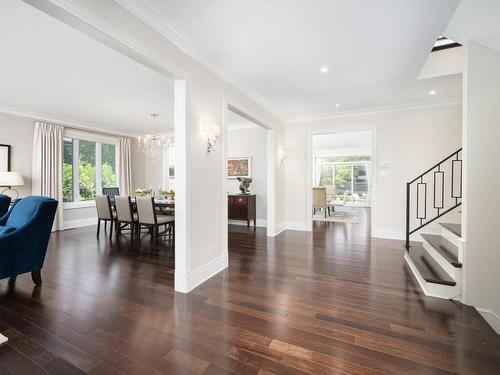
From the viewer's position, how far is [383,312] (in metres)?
2.18

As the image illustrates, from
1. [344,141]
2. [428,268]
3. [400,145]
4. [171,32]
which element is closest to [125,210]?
[171,32]

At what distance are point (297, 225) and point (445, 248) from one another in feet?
10.2

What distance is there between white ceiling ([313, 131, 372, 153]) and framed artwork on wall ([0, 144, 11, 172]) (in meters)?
7.99

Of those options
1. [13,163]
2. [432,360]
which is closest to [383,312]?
[432,360]

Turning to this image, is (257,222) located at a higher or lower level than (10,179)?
lower

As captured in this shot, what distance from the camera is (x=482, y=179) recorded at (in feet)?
7.57

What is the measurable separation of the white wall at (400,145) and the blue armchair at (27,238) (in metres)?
5.27

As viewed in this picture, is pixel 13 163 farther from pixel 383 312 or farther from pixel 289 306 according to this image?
pixel 383 312

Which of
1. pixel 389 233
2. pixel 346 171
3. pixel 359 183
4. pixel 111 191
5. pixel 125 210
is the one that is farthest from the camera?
pixel 346 171

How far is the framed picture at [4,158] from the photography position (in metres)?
4.94

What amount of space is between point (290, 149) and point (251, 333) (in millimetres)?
4667

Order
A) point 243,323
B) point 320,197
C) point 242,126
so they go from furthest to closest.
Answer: point 320,197, point 242,126, point 243,323

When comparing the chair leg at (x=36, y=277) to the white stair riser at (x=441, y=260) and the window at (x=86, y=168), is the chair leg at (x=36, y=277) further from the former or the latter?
the white stair riser at (x=441, y=260)

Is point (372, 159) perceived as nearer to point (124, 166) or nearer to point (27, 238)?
point (27, 238)
